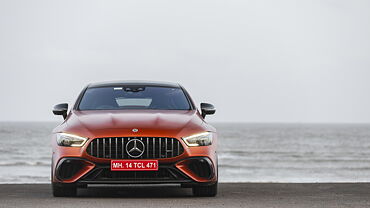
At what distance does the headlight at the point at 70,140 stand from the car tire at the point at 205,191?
160cm

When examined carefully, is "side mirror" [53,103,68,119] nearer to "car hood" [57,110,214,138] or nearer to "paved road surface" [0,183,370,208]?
"car hood" [57,110,214,138]

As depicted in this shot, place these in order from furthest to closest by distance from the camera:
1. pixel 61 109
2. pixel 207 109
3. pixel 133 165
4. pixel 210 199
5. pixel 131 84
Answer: pixel 131 84 → pixel 207 109 → pixel 61 109 → pixel 210 199 → pixel 133 165

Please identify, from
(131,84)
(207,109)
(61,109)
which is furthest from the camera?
(131,84)

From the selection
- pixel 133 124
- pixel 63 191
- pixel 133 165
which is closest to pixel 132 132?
pixel 133 124

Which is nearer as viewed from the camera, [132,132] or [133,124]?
[132,132]

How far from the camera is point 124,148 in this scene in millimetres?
9297

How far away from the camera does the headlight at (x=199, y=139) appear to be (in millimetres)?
9406

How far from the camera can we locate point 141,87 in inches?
433

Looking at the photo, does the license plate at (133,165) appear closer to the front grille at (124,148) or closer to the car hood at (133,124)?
the front grille at (124,148)

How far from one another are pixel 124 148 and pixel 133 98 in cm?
161

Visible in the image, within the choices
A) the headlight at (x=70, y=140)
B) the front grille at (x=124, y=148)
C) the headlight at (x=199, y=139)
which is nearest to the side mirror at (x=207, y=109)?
the headlight at (x=199, y=139)

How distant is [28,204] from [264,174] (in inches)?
1382

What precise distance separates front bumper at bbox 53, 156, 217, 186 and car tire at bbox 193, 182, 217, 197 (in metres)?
0.47

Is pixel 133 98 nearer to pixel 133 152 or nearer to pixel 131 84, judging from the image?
pixel 131 84
